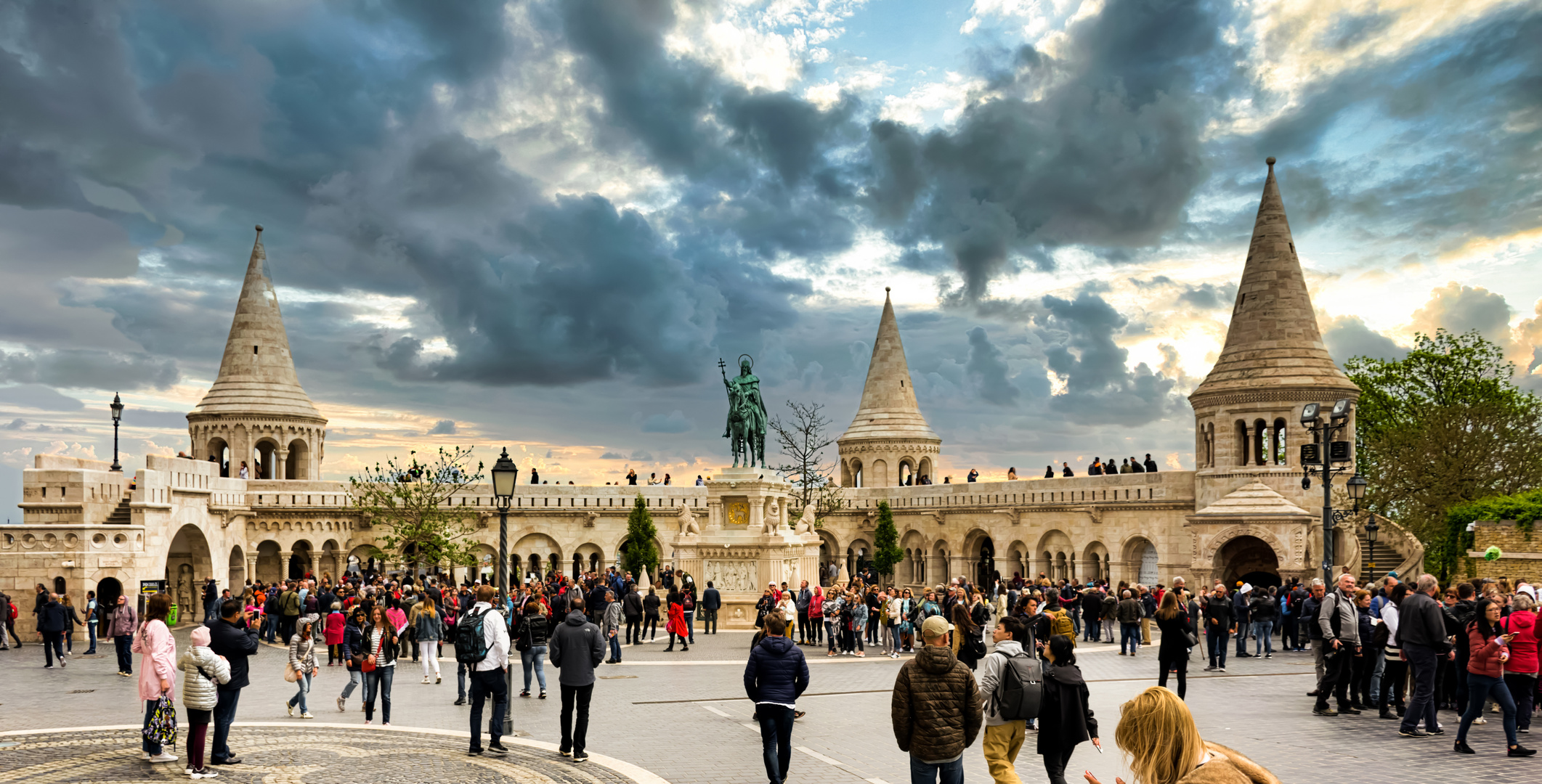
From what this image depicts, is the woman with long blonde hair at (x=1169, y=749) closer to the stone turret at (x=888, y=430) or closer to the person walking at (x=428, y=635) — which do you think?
the person walking at (x=428, y=635)

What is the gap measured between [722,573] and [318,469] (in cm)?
2509

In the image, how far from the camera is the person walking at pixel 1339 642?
1270cm

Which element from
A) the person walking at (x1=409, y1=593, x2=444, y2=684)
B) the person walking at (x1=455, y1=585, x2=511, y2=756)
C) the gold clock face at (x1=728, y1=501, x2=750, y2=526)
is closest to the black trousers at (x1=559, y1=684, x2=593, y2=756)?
the person walking at (x1=455, y1=585, x2=511, y2=756)

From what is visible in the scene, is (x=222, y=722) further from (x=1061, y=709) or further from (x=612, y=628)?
(x=612, y=628)

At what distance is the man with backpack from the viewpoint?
799 centimetres

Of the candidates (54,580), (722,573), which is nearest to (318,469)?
(54,580)

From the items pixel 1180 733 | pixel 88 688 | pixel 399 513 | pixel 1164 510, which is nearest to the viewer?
pixel 1180 733

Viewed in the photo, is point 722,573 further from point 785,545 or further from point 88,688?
point 88,688

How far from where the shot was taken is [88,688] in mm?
16594

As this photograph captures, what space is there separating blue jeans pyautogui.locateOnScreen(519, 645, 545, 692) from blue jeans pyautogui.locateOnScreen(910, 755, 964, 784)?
332 inches

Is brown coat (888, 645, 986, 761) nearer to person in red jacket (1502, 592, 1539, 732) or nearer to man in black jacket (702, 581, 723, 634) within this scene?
person in red jacket (1502, 592, 1539, 732)

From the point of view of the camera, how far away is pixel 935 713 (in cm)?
711

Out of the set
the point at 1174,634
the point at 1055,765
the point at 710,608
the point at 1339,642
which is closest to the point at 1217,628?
the point at 1339,642

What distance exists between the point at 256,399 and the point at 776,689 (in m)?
40.3
